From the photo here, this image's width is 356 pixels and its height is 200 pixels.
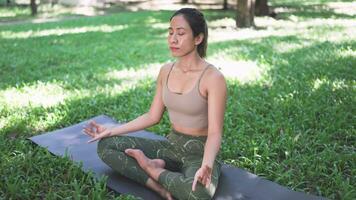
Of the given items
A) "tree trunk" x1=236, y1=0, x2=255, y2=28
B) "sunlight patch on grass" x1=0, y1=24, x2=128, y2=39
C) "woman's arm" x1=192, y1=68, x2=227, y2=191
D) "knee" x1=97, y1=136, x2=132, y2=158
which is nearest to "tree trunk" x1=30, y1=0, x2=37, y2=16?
"sunlight patch on grass" x1=0, y1=24, x2=128, y2=39

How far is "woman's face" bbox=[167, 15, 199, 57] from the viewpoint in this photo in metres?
2.95

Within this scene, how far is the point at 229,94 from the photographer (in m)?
5.55

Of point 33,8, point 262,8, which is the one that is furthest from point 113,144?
point 33,8

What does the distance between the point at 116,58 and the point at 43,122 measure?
3.57 m

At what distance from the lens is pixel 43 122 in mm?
4656

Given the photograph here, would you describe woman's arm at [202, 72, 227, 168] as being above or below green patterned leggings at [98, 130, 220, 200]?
above

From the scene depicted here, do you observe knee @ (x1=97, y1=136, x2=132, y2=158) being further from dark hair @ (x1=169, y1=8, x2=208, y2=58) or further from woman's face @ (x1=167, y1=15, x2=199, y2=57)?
dark hair @ (x1=169, y1=8, x2=208, y2=58)

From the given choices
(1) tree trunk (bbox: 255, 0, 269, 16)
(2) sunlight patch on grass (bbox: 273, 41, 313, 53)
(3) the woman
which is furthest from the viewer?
(1) tree trunk (bbox: 255, 0, 269, 16)

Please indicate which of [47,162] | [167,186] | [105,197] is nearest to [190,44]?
[167,186]

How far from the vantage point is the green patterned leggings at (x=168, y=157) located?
2.97 m

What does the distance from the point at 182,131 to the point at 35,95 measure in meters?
3.01

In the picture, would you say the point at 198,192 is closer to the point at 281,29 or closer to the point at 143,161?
the point at 143,161

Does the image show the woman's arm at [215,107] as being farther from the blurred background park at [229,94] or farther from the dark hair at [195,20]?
the blurred background park at [229,94]

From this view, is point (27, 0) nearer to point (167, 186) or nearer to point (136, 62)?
point (136, 62)
